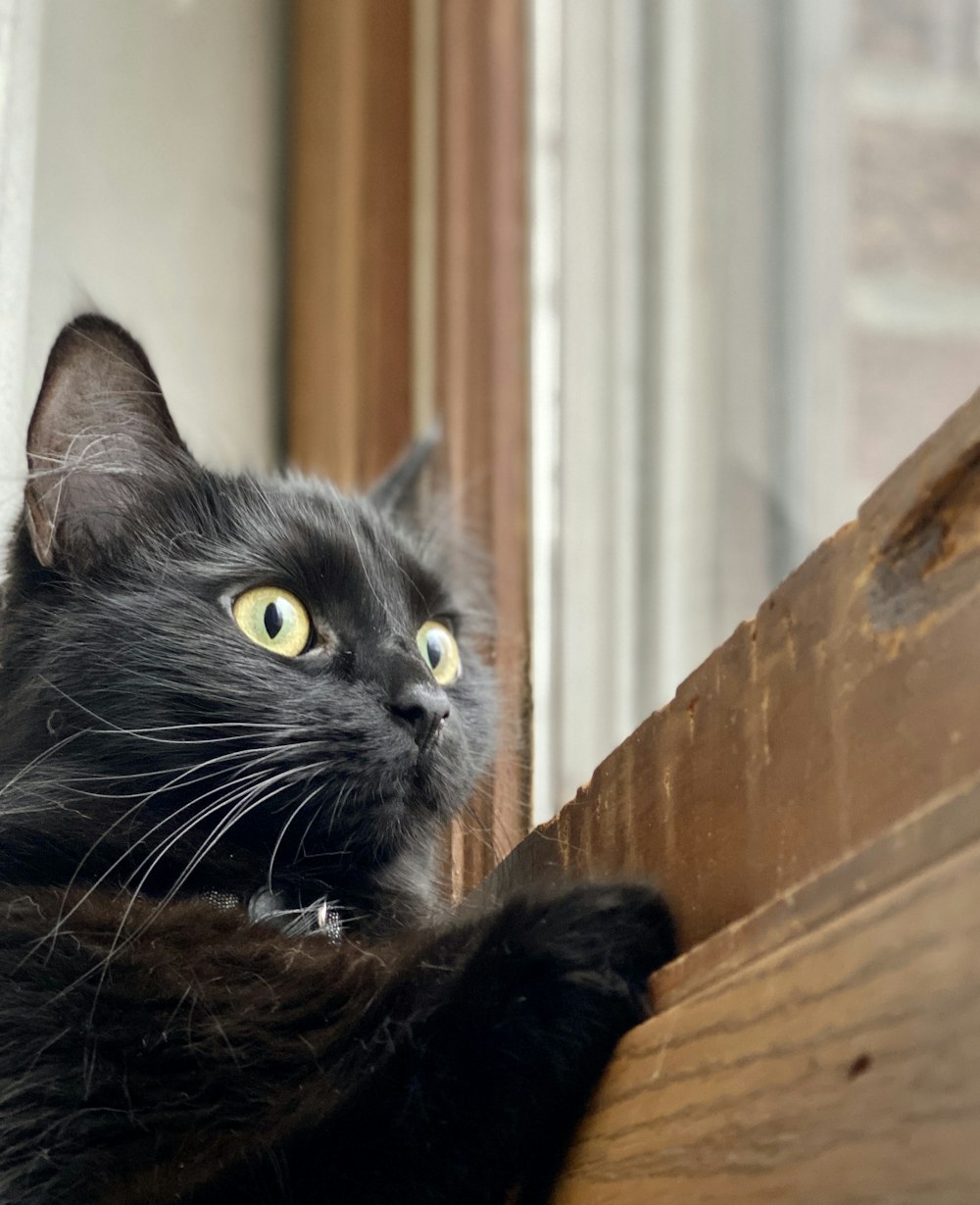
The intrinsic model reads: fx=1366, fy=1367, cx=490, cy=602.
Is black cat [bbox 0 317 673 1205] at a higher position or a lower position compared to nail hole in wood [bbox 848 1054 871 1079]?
higher

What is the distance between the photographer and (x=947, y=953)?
530 mm

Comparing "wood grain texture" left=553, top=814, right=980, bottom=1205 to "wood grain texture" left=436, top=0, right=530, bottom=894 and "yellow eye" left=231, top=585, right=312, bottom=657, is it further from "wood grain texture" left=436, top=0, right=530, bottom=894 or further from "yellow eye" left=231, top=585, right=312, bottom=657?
"wood grain texture" left=436, top=0, right=530, bottom=894

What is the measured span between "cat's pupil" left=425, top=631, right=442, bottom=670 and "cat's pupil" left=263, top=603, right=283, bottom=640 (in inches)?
9.7

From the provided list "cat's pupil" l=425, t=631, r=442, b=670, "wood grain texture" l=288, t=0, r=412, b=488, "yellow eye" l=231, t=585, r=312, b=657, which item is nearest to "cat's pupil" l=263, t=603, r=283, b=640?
"yellow eye" l=231, t=585, r=312, b=657

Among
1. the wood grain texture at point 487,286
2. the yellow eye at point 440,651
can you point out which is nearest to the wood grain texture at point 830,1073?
the yellow eye at point 440,651

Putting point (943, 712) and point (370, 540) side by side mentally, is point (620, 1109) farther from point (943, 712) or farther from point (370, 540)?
point (370, 540)

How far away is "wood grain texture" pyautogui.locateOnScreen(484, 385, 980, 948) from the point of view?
2.06 feet

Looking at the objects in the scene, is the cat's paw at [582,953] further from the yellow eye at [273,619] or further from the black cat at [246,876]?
the yellow eye at [273,619]

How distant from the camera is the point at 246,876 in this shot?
1134 millimetres

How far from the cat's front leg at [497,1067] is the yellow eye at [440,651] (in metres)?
0.65

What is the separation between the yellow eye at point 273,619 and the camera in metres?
1.22

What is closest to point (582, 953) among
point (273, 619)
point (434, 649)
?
point (273, 619)

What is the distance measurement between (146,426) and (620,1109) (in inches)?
33.8

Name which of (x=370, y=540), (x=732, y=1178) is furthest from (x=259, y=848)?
(x=732, y=1178)
